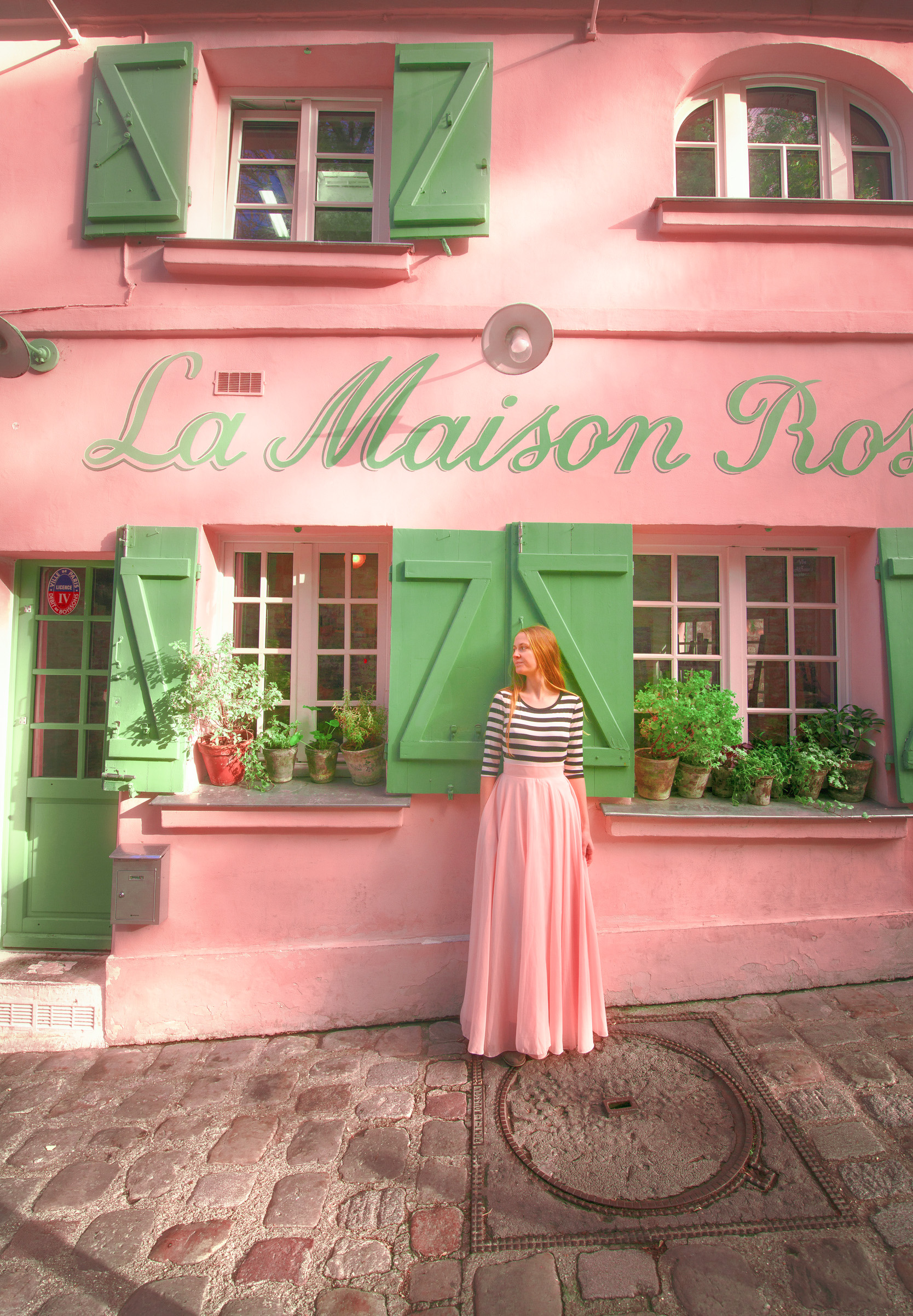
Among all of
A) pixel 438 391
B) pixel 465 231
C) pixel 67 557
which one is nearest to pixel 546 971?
pixel 438 391

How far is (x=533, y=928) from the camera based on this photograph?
3.01 meters

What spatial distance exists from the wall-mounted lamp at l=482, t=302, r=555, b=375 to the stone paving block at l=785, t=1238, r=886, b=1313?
3739mm

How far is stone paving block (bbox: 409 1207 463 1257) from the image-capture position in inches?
87.5

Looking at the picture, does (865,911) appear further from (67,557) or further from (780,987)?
(67,557)

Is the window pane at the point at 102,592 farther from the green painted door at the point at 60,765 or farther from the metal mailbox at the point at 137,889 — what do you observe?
the metal mailbox at the point at 137,889

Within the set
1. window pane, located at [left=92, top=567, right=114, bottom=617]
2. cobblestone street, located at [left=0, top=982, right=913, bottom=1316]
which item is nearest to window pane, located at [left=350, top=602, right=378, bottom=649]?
window pane, located at [left=92, top=567, right=114, bottom=617]

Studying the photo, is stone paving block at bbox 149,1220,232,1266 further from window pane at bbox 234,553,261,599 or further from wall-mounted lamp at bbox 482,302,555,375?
wall-mounted lamp at bbox 482,302,555,375

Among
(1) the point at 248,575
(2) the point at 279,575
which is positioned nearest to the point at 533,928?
(2) the point at 279,575

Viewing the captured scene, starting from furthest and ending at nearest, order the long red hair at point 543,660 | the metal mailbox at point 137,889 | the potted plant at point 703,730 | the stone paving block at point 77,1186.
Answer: the potted plant at point 703,730 → the metal mailbox at point 137,889 → the long red hair at point 543,660 → the stone paving block at point 77,1186

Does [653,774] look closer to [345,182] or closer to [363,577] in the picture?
[363,577]

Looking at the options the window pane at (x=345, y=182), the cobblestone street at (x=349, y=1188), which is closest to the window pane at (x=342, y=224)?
the window pane at (x=345, y=182)

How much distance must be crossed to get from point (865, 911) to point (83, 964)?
14.8 ft

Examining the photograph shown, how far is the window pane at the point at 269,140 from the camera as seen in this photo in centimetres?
423

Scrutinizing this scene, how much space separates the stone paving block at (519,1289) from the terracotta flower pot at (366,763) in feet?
7.13
